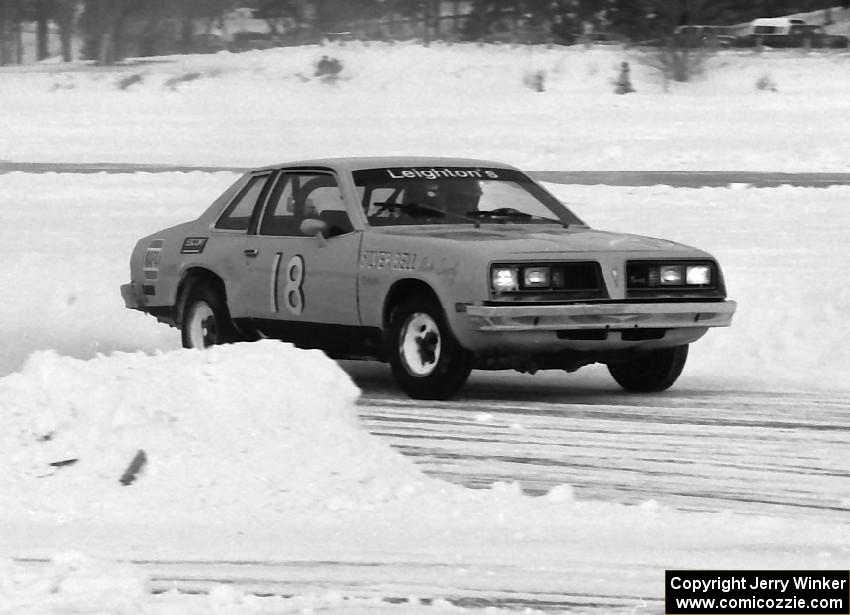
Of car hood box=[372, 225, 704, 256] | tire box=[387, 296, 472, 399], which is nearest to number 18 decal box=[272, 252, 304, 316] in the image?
car hood box=[372, 225, 704, 256]

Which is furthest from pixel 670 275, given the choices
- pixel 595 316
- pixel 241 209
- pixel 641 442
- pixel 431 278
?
pixel 241 209

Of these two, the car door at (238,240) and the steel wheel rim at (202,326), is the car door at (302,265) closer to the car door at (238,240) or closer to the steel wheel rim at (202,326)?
the car door at (238,240)

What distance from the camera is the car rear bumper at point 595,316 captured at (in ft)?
30.0

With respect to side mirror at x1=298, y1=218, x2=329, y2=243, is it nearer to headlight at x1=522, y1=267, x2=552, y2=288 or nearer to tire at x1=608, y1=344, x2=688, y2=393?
headlight at x1=522, y1=267, x2=552, y2=288

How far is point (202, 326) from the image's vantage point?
1122cm

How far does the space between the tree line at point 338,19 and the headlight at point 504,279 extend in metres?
38.5

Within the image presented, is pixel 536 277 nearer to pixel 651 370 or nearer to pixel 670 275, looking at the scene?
pixel 670 275

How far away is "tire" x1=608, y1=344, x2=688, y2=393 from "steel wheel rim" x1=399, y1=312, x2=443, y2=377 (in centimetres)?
135

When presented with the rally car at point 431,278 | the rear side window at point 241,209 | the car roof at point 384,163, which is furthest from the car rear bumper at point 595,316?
the rear side window at point 241,209

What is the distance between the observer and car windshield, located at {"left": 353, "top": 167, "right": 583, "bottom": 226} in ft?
33.5

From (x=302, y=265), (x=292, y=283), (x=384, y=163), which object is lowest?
(x=292, y=283)

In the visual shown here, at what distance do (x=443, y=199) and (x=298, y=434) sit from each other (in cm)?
299

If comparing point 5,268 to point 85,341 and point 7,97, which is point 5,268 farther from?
point 7,97

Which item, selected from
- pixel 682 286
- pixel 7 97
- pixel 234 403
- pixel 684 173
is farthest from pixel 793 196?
pixel 7 97
